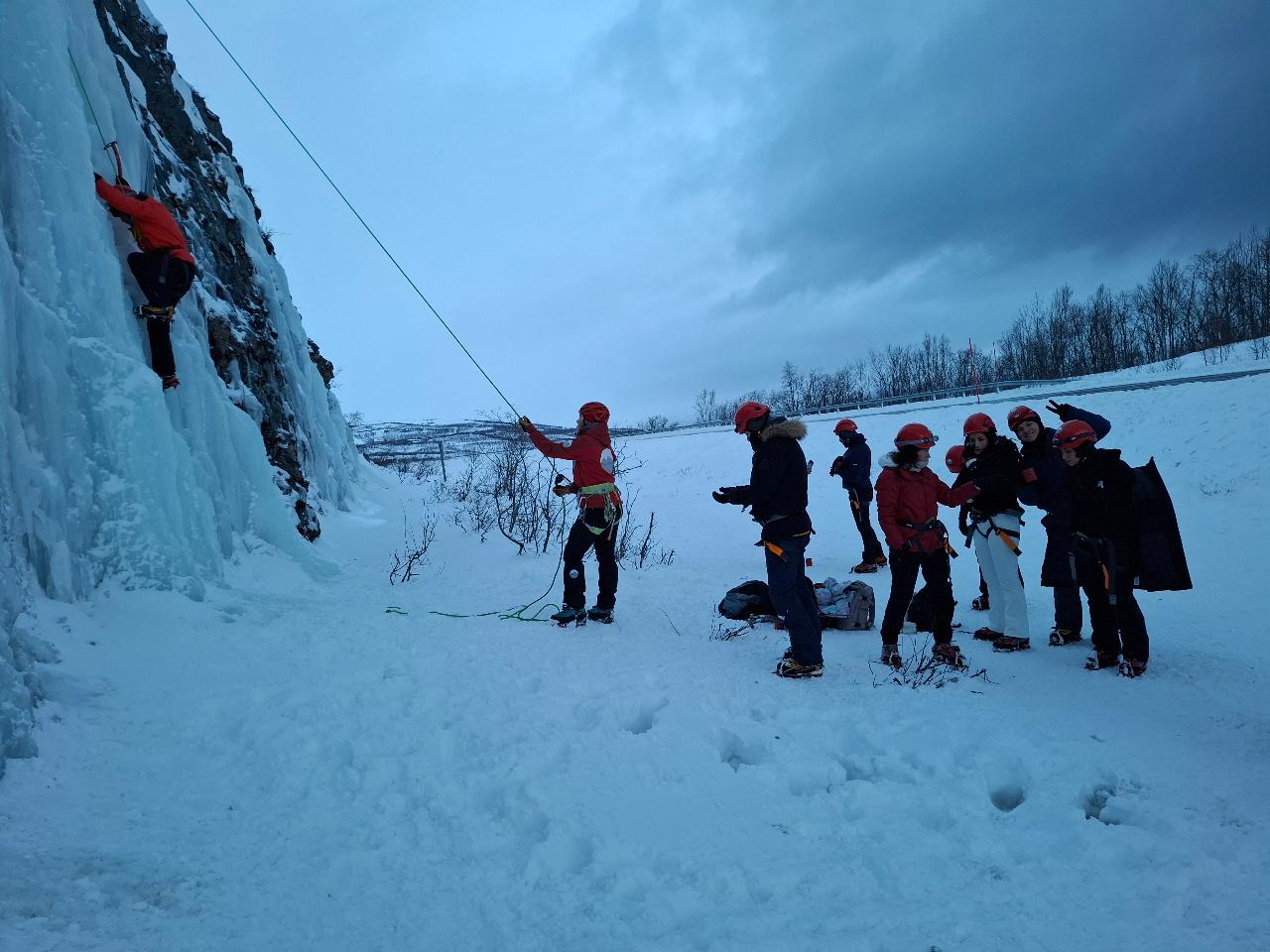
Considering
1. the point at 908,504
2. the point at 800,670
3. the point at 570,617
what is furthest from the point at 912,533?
the point at 570,617

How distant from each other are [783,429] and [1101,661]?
2858mm

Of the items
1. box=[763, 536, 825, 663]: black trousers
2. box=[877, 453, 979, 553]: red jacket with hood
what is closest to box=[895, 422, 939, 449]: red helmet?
box=[877, 453, 979, 553]: red jacket with hood

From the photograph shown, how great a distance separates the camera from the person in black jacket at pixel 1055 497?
16.6ft

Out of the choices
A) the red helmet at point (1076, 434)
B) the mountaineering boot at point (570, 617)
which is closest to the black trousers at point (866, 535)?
the red helmet at point (1076, 434)

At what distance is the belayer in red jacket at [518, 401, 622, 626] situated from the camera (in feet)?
17.9

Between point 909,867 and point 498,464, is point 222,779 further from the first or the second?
point 498,464

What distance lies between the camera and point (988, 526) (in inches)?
201

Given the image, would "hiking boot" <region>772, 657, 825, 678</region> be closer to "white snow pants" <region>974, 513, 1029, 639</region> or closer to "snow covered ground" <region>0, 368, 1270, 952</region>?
"snow covered ground" <region>0, 368, 1270, 952</region>

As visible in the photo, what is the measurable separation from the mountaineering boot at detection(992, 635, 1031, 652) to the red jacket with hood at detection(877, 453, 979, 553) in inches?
Answer: 40.5

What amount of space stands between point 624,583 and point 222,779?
5.30 m

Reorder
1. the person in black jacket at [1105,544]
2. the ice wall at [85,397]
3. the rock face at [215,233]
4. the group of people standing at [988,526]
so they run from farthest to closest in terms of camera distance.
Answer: the rock face at [215,233] < the group of people standing at [988,526] < the person in black jacket at [1105,544] < the ice wall at [85,397]

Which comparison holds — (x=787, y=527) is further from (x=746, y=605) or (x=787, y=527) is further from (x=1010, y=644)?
(x=1010, y=644)

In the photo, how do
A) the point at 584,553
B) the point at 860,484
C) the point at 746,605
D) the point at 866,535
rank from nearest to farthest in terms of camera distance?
the point at 584,553, the point at 746,605, the point at 866,535, the point at 860,484

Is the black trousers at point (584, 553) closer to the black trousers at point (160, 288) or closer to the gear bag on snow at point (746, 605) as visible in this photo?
the gear bag on snow at point (746, 605)
